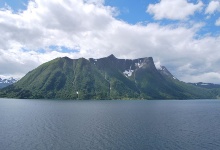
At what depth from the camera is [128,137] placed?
88500 mm

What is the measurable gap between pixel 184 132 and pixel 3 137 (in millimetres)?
75537

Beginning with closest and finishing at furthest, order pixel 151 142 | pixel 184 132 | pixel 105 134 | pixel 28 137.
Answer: pixel 151 142 → pixel 28 137 → pixel 105 134 → pixel 184 132

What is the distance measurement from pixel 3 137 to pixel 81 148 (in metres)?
34.4

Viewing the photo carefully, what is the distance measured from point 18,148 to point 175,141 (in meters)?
54.4

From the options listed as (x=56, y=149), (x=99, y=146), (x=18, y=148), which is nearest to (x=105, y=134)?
(x=99, y=146)

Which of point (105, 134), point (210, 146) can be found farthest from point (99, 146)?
point (210, 146)

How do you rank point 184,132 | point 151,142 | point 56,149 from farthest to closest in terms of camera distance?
point 184,132, point 151,142, point 56,149

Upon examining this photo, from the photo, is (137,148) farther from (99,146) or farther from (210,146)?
(210,146)

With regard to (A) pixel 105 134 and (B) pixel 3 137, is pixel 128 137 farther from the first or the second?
(B) pixel 3 137

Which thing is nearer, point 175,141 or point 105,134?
point 175,141

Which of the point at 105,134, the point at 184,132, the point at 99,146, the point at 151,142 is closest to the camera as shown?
the point at 99,146

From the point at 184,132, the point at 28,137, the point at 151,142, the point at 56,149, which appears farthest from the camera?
the point at 184,132

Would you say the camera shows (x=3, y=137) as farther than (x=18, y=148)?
Yes

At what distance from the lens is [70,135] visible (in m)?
91.2
